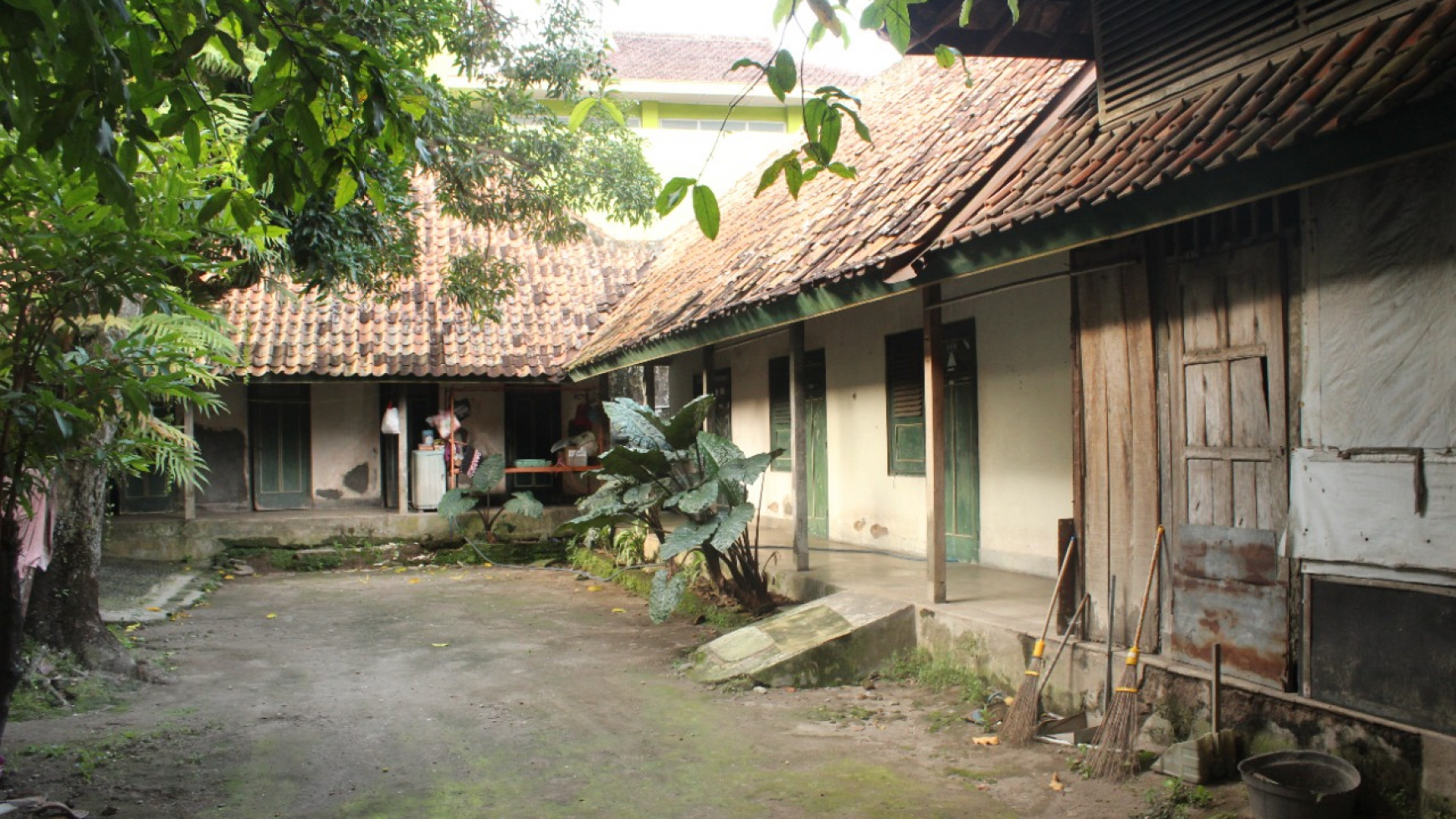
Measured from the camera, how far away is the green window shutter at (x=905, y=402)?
29.7 ft

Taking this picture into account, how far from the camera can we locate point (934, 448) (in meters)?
6.55

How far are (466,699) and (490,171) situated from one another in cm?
601

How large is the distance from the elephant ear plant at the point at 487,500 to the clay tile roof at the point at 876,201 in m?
2.00

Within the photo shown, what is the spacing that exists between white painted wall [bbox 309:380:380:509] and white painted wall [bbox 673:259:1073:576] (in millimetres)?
7445

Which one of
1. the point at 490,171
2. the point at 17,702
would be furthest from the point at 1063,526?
the point at 490,171

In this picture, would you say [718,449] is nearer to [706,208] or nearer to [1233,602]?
[1233,602]

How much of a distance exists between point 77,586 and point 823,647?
16.4ft

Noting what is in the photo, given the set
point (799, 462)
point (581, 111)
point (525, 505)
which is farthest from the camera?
point (525, 505)

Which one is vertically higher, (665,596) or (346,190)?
(346,190)

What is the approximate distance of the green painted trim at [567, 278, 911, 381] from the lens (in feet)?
22.3

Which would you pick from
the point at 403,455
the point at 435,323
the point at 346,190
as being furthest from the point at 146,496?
the point at 346,190

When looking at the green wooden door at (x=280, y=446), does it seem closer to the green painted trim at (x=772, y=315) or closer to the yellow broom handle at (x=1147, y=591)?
the green painted trim at (x=772, y=315)

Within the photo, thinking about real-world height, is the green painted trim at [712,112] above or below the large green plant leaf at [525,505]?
above

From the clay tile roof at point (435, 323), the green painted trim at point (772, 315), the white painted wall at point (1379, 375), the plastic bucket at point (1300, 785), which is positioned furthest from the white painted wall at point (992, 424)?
the clay tile roof at point (435, 323)
